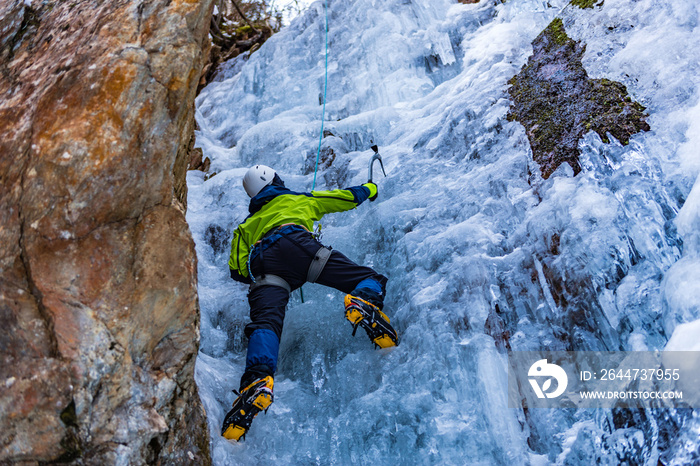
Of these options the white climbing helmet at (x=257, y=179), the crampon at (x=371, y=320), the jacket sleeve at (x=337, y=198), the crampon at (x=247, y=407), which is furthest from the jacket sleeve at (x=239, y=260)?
the crampon at (x=247, y=407)

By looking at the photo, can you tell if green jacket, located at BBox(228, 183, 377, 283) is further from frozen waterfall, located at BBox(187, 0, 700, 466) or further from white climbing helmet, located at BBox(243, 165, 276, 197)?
frozen waterfall, located at BBox(187, 0, 700, 466)

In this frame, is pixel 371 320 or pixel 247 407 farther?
pixel 371 320

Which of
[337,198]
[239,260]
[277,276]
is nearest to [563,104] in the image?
[337,198]

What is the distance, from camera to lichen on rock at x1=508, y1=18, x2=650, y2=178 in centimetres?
334

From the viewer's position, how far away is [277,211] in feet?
12.2

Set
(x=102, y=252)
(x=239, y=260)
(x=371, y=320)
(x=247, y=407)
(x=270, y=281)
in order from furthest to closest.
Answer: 1. (x=239, y=260)
2. (x=270, y=281)
3. (x=371, y=320)
4. (x=247, y=407)
5. (x=102, y=252)

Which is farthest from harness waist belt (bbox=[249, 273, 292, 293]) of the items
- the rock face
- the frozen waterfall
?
the rock face

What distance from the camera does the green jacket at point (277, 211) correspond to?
12.0 feet

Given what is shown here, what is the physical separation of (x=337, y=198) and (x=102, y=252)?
6.27 feet

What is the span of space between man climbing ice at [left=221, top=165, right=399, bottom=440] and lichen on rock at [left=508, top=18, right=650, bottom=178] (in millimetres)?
1296

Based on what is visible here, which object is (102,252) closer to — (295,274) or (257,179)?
(295,274)

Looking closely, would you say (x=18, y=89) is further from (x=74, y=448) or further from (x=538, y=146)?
(x=538, y=146)

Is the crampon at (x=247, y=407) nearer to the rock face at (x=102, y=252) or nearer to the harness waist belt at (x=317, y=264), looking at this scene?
the rock face at (x=102, y=252)

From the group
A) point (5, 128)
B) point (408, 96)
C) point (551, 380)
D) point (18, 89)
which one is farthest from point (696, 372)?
point (408, 96)
